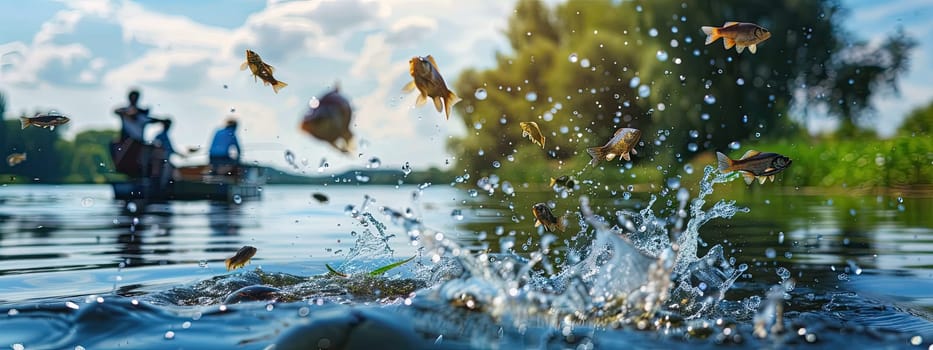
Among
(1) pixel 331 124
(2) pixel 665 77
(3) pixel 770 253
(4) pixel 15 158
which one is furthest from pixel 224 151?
(1) pixel 331 124

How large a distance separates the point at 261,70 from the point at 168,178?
14.3 meters

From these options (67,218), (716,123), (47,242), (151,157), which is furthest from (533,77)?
(47,242)

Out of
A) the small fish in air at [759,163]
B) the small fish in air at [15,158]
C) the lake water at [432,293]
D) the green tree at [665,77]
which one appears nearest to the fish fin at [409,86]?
the lake water at [432,293]

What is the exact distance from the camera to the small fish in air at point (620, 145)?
6.16 meters

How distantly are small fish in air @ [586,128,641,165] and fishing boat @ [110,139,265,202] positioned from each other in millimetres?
13598

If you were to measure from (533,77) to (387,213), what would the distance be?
4043 cm

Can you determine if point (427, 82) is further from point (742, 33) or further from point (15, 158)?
point (15, 158)

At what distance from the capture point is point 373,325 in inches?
136

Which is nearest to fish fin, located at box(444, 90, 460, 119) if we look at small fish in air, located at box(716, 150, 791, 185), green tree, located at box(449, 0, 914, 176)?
small fish in air, located at box(716, 150, 791, 185)

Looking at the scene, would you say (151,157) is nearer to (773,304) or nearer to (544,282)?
(544,282)

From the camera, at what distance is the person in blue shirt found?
20469 mm

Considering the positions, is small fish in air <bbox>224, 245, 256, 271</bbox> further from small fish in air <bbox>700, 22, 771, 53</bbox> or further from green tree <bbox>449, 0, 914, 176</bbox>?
green tree <bbox>449, 0, 914, 176</bbox>

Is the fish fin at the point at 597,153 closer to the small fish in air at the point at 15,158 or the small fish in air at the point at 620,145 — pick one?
the small fish in air at the point at 620,145

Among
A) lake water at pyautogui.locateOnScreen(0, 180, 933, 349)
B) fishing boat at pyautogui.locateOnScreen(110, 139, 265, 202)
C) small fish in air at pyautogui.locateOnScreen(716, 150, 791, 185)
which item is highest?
fishing boat at pyautogui.locateOnScreen(110, 139, 265, 202)
